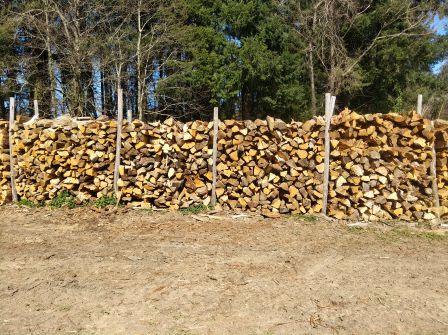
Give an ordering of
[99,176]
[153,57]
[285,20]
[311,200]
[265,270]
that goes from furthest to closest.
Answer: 1. [285,20]
2. [153,57]
3. [99,176]
4. [311,200]
5. [265,270]

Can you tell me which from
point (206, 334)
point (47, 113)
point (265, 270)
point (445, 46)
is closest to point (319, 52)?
point (445, 46)

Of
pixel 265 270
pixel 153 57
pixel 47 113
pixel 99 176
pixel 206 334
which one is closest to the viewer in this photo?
pixel 206 334

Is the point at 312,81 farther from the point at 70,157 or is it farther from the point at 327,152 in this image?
the point at 70,157

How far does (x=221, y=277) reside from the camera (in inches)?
147

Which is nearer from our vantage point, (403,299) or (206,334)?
(206,334)

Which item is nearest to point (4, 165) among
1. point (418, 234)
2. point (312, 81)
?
point (418, 234)

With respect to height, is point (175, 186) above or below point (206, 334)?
above

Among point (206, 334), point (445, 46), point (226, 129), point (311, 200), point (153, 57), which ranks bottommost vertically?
point (206, 334)

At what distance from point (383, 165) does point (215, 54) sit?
42.6 feet

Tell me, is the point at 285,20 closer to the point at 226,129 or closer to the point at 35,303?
the point at 226,129

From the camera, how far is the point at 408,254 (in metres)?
4.47

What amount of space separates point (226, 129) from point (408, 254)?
3.33m

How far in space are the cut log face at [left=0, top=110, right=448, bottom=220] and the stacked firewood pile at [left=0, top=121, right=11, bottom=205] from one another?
12.2 inches

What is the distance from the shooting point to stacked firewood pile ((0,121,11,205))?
7172mm
